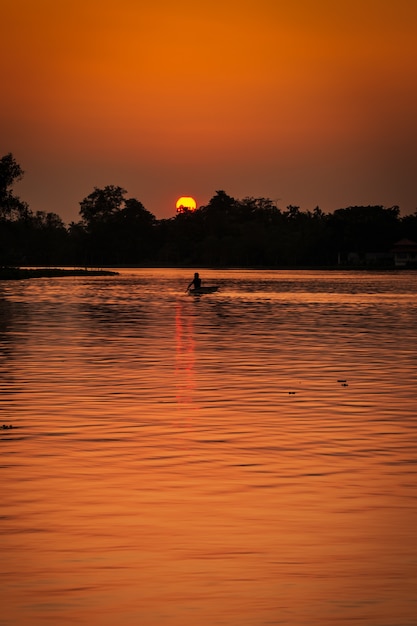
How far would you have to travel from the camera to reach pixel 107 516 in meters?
12.7

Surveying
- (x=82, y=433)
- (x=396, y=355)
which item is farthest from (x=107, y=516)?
(x=396, y=355)

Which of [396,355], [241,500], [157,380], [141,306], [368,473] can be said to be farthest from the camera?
[141,306]

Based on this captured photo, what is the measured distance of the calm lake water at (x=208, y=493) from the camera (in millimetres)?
9641

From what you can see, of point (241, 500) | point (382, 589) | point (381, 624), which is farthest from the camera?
point (241, 500)

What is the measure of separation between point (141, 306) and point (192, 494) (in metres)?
62.8

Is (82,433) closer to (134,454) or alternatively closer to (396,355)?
(134,454)

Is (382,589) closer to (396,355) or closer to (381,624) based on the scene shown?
(381,624)

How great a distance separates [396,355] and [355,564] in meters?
24.8

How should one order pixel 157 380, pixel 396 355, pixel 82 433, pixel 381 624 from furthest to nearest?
pixel 396 355, pixel 157 380, pixel 82 433, pixel 381 624

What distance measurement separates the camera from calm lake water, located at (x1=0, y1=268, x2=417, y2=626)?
380 inches

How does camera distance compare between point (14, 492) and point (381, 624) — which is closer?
point (381, 624)

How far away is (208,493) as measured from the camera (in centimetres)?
1398

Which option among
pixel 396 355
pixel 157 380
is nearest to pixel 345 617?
pixel 157 380

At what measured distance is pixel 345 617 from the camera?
9164 mm
